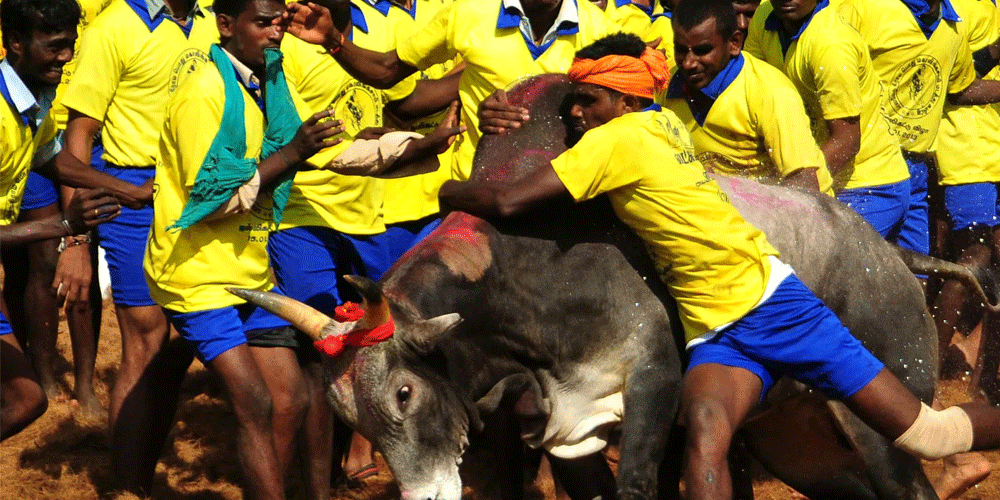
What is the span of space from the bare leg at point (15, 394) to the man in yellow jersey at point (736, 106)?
311cm

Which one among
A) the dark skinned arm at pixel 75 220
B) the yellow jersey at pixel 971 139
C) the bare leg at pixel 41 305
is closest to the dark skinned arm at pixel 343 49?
the dark skinned arm at pixel 75 220

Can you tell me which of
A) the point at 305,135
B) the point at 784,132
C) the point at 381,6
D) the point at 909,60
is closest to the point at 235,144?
the point at 305,135

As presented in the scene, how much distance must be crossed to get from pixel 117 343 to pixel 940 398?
5.30m

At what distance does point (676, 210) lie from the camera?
5.42 m

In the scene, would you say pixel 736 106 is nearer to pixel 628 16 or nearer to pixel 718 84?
pixel 718 84

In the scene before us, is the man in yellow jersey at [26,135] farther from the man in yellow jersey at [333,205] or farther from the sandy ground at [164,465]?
the man in yellow jersey at [333,205]

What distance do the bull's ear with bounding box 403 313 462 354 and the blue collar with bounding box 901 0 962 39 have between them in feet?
13.2

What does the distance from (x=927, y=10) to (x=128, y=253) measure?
460cm

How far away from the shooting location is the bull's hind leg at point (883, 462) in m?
6.05

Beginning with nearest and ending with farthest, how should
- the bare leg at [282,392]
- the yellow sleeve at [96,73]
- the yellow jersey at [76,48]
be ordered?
the bare leg at [282,392]
the yellow sleeve at [96,73]
the yellow jersey at [76,48]

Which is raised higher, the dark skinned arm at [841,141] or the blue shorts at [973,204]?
the dark skinned arm at [841,141]

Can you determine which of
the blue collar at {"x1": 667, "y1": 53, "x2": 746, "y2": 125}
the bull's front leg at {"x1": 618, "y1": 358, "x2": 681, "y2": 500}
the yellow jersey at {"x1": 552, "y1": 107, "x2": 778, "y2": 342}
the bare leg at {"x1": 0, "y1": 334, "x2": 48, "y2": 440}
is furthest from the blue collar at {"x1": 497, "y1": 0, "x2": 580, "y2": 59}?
the bare leg at {"x1": 0, "y1": 334, "x2": 48, "y2": 440}

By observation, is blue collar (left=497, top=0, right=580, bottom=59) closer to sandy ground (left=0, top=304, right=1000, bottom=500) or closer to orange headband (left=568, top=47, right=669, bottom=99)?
orange headband (left=568, top=47, right=669, bottom=99)

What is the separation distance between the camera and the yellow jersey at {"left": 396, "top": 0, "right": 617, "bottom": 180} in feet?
21.8
